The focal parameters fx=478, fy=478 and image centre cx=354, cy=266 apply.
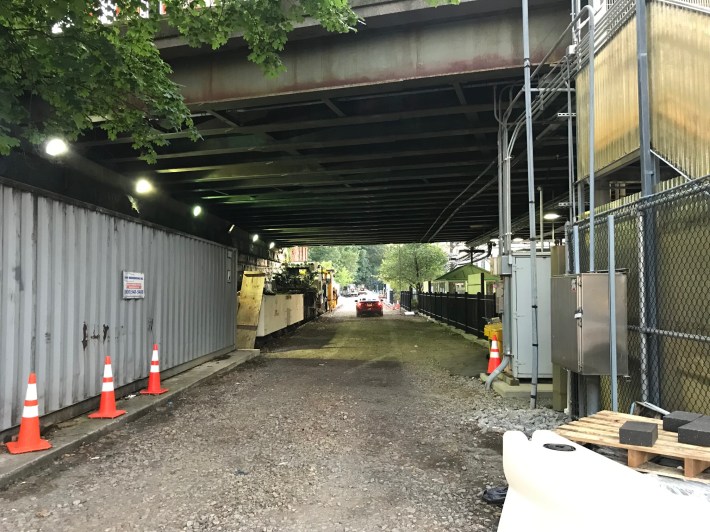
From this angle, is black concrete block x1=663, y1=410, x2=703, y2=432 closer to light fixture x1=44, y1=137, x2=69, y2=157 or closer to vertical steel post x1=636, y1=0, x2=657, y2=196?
vertical steel post x1=636, y1=0, x2=657, y2=196

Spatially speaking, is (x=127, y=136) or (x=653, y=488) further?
(x=127, y=136)

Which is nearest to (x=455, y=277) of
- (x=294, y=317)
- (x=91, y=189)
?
(x=294, y=317)

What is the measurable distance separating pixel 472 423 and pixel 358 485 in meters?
2.62

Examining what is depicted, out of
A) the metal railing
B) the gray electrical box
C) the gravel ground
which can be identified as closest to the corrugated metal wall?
the gravel ground

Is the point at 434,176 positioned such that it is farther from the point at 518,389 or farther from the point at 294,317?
the point at 294,317

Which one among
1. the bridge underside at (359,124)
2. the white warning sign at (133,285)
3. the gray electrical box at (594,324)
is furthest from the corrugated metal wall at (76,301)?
the gray electrical box at (594,324)

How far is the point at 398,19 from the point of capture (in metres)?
7.46

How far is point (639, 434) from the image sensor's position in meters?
2.91

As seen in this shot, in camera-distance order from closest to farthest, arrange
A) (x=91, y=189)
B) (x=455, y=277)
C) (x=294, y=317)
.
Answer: (x=91, y=189) → (x=294, y=317) → (x=455, y=277)

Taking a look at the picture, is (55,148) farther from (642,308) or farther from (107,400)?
(642,308)

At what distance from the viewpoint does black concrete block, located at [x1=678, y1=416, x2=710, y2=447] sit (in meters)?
2.83

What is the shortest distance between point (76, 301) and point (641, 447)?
6.70 meters

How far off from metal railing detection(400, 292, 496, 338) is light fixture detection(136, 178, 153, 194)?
10.3 m

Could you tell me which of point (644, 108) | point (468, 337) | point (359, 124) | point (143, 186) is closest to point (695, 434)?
point (644, 108)
